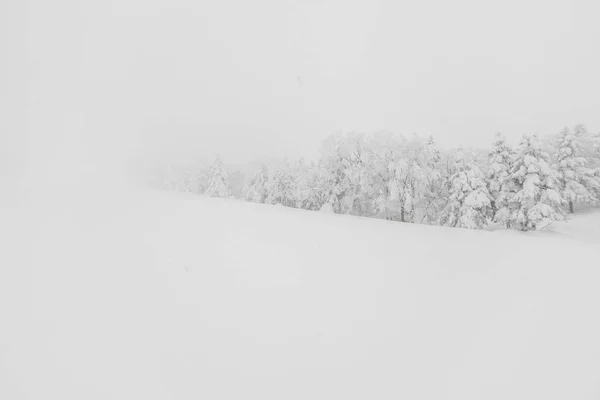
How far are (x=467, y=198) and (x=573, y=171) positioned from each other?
721 inches

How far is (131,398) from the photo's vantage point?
12.5ft

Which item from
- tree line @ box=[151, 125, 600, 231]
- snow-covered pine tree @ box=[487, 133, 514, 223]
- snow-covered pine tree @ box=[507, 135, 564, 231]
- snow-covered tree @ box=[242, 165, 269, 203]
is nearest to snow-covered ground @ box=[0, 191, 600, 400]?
tree line @ box=[151, 125, 600, 231]

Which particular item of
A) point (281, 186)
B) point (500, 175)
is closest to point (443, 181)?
point (500, 175)

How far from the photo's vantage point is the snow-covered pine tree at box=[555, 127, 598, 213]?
30.3 metres

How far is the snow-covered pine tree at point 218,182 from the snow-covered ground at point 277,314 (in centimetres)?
3820

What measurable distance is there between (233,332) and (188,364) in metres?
0.89

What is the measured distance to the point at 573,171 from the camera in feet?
101

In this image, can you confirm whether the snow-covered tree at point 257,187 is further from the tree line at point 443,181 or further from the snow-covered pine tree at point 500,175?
the snow-covered pine tree at point 500,175

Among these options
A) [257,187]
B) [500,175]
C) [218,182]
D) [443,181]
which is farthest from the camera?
[257,187]

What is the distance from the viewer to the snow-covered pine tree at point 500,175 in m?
23.8

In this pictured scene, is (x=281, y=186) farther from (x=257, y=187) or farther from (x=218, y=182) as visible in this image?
(x=218, y=182)

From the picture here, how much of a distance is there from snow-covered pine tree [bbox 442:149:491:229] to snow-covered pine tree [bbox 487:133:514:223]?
0.92 metres

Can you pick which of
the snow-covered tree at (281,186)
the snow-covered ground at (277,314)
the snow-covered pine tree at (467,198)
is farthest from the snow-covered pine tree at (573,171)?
the snow-covered tree at (281,186)

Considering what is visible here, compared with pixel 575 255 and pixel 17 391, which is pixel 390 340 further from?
pixel 575 255
